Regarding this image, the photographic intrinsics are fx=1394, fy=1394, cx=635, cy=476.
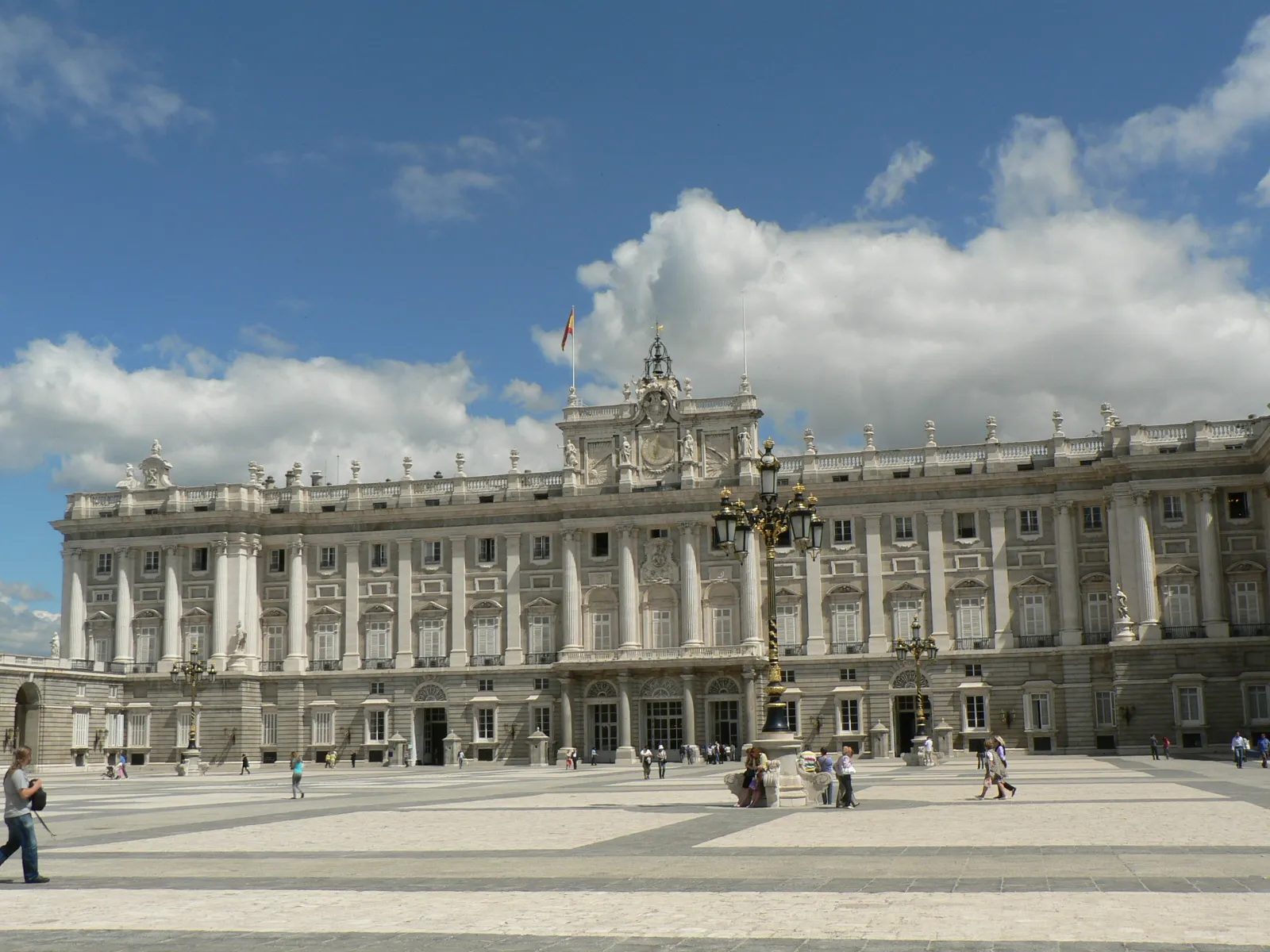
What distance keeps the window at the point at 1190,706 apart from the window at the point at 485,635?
35.5m

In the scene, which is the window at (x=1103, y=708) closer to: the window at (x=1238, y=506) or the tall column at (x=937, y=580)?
the tall column at (x=937, y=580)

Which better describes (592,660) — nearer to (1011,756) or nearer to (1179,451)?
(1011,756)

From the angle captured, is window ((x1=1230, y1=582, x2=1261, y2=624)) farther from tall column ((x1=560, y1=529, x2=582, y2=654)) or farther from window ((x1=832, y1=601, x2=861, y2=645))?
tall column ((x1=560, y1=529, x2=582, y2=654))

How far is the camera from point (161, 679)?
78.6 meters

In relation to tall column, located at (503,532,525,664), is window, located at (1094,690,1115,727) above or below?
below

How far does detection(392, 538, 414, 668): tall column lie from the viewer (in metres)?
Answer: 78.4

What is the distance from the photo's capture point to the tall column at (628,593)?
74.7 metres

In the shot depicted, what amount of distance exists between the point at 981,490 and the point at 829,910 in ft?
199

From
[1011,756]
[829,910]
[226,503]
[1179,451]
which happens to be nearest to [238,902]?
[829,910]

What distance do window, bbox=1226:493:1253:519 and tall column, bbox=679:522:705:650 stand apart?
2666 cm

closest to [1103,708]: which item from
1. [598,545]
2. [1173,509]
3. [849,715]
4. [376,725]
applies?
[1173,509]

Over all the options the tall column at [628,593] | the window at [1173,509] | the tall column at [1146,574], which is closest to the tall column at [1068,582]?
the tall column at [1146,574]

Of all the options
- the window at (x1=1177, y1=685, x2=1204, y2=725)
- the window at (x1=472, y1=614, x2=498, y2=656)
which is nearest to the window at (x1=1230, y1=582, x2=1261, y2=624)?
the window at (x1=1177, y1=685, x2=1204, y2=725)

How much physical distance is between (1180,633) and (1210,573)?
10.7 ft
